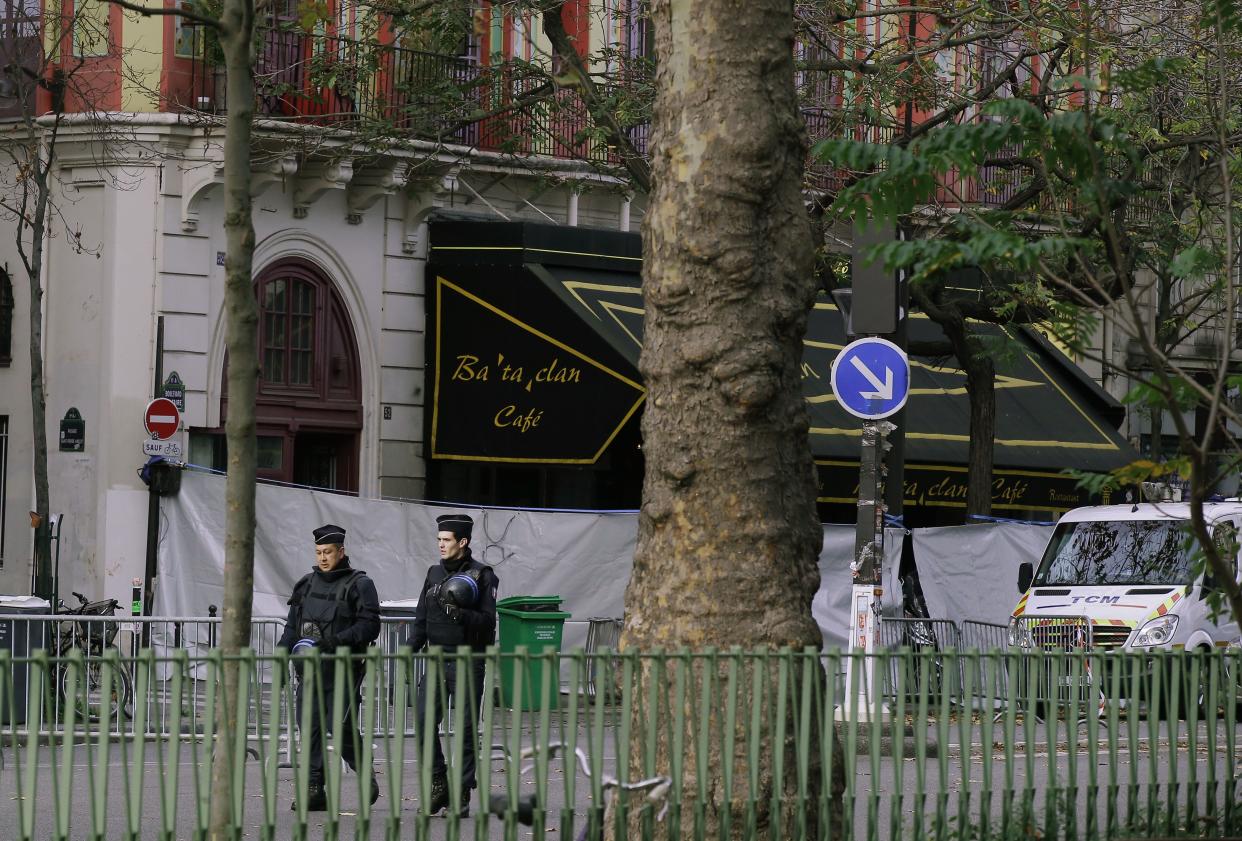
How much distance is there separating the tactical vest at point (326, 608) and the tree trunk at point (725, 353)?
4.11m

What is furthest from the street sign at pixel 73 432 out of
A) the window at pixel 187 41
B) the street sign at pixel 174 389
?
the window at pixel 187 41

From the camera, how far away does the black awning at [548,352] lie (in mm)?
21984

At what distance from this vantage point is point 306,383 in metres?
22.7

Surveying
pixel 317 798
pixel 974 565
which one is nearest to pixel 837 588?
pixel 974 565

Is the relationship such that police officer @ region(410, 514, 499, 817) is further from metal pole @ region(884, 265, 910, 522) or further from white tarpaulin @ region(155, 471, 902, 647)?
white tarpaulin @ region(155, 471, 902, 647)

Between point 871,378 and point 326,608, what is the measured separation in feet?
17.6

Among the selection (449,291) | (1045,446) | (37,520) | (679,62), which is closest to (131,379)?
(37,520)

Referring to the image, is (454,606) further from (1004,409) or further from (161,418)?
(1004,409)

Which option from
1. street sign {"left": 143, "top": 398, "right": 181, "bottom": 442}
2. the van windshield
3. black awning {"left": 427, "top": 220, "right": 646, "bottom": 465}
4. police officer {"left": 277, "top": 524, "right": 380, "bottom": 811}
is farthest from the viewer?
black awning {"left": 427, "top": 220, "right": 646, "bottom": 465}

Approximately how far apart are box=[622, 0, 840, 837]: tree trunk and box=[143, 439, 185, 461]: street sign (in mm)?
12366

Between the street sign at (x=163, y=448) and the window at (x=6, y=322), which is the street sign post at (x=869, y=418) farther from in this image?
the window at (x=6, y=322)

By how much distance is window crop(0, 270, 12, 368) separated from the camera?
869 inches

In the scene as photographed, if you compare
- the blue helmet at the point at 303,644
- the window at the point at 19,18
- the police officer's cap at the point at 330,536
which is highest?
the window at the point at 19,18

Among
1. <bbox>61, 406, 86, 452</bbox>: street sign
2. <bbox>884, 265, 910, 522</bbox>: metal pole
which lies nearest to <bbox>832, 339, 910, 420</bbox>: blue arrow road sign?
<bbox>884, 265, 910, 522</bbox>: metal pole
